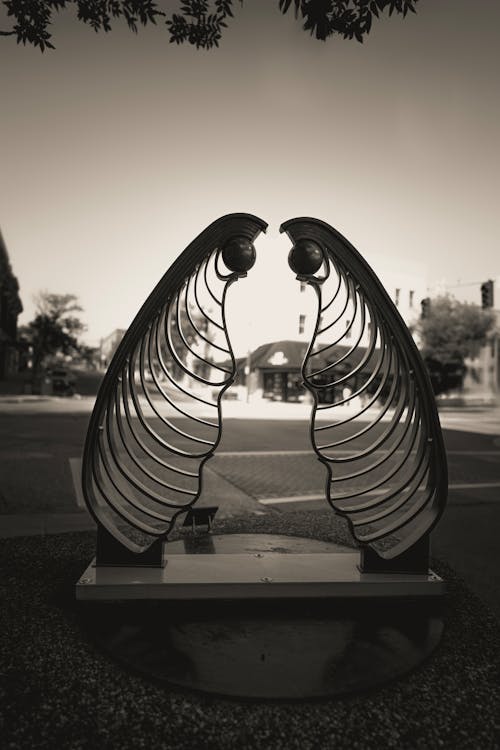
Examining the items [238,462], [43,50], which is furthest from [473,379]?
[43,50]

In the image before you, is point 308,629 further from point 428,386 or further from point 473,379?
point 473,379

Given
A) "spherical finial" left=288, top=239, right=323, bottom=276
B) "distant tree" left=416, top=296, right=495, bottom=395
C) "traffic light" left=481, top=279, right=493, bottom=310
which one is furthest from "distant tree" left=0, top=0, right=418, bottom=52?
"distant tree" left=416, top=296, right=495, bottom=395

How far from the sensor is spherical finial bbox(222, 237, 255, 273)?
11.8 ft

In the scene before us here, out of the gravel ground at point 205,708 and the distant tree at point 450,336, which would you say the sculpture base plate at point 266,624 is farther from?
the distant tree at point 450,336

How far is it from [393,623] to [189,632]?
Answer: 124cm

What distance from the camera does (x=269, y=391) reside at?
4206cm

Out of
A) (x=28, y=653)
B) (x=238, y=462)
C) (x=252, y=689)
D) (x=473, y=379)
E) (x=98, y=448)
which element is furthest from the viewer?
(x=473, y=379)

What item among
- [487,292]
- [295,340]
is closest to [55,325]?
[295,340]

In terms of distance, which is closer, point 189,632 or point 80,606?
point 189,632

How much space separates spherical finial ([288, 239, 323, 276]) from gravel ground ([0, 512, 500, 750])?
238 cm

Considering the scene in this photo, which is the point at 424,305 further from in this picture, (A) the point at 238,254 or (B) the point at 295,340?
(A) the point at 238,254

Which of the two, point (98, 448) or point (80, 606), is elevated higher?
point (98, 448)

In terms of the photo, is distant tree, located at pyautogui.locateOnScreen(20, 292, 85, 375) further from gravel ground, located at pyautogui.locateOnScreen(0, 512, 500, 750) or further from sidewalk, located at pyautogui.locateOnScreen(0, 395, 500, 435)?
gravel ground, located at pyautogui.locateOnScreen(0, 512, 500, 750)

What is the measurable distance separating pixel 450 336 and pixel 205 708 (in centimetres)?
3827
